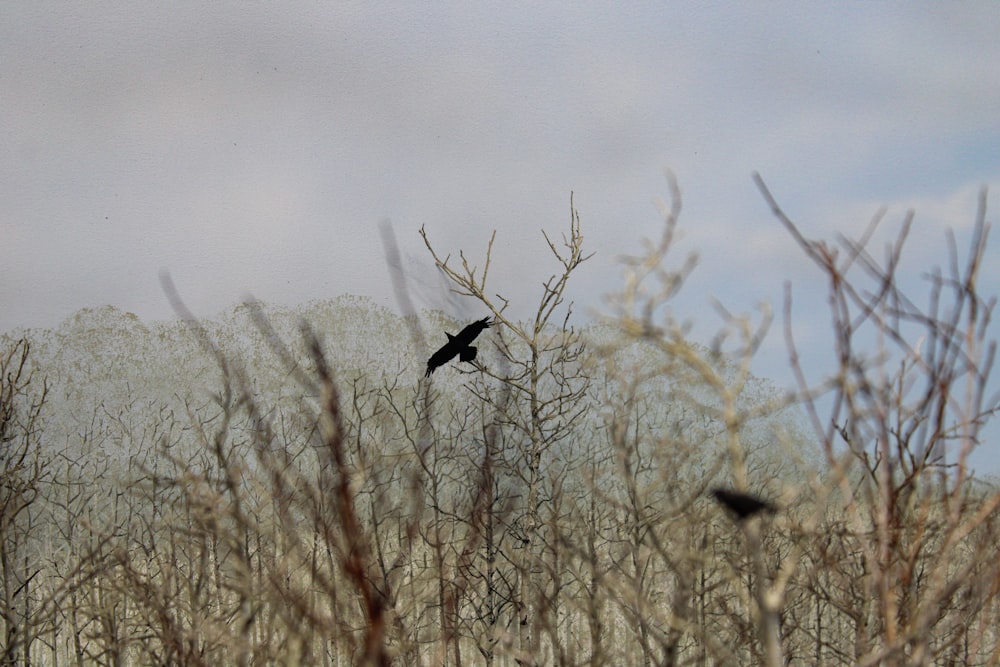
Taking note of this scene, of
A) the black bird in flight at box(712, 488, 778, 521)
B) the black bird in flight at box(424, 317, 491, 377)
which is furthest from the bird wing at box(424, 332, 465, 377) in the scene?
the black bird in flight at box(712, 488, 778, 521)

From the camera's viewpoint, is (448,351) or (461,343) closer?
(448,351)

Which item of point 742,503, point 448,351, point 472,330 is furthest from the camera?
point 472,330

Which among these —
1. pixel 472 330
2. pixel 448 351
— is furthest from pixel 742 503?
pixel 472 330

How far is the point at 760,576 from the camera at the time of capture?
1894 mm

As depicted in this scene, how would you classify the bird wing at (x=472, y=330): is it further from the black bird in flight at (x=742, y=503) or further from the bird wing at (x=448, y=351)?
the black bird in flight at (x=742, y=503)

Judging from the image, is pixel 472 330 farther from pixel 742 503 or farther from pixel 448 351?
pixel 742 503

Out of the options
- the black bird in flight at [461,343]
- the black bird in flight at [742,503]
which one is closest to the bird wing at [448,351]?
the black bird in flight at [461,343]

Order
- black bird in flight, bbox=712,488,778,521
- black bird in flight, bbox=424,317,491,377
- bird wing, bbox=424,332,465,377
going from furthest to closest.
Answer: black bird in flight, bbox=424,317,491,377 < bird wing, bbox=424,332,465,377 < black bird in flight, bbox=712,488,778,521

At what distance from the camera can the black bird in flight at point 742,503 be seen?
1.66 metres

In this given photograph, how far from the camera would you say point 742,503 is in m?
1.67

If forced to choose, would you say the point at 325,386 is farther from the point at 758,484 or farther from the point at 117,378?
the point at 117,378

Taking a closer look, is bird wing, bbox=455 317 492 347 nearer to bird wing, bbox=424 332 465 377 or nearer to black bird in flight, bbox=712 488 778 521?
bird wing, bbox=424 332 465 377

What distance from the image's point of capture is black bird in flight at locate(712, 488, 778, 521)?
1.66 m

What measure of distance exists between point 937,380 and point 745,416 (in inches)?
22.0
